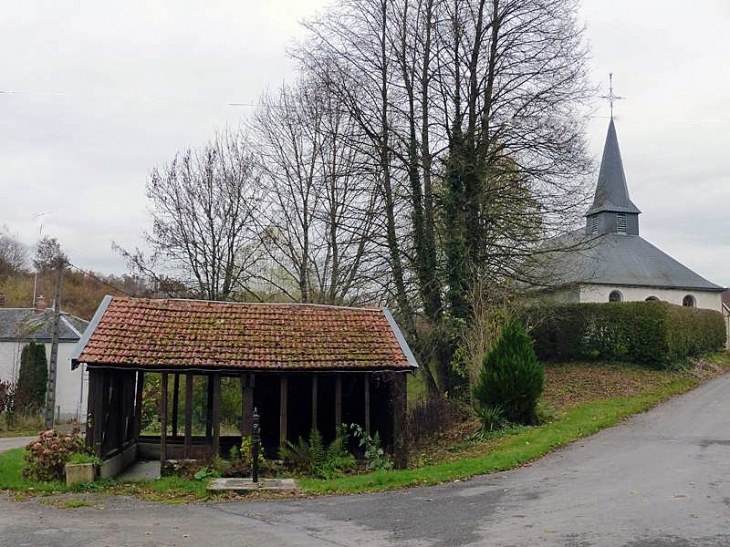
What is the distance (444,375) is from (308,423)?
7.08 m

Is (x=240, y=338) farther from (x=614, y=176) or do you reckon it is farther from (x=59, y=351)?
(x=614, y=176)

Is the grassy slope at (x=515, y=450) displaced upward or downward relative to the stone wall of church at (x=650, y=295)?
downward

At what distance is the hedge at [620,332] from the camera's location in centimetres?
2666

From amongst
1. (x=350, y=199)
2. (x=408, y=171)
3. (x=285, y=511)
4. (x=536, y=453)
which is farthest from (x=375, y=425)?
(x=350, y=199)

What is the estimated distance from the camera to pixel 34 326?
135ft

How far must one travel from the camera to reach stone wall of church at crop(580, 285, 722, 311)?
1449 inches

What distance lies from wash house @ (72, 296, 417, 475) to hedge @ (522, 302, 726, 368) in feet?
32.4

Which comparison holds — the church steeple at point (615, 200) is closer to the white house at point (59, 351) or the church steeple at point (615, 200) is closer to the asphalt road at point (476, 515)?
the white house at point (59, 351)

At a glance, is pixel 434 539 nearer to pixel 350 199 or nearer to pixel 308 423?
pixel 308 423

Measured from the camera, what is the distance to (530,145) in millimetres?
22641

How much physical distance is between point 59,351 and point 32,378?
11.2 feet

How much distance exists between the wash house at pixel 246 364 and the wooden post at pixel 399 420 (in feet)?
0.07

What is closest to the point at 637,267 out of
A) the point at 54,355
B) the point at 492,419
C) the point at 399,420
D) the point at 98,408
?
the point at 492,419

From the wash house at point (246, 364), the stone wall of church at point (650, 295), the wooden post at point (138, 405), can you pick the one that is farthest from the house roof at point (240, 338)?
the stone wall of church at point (650, 295)
